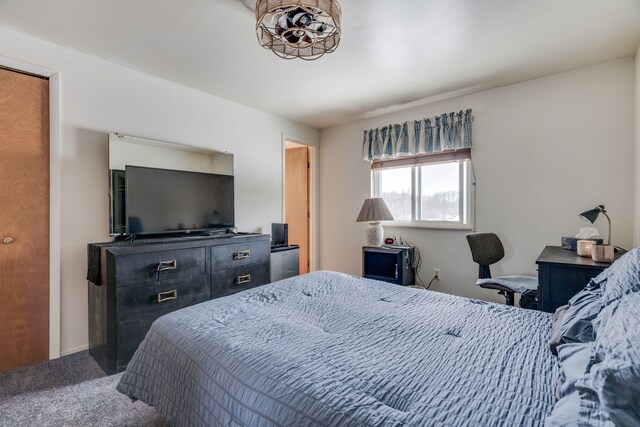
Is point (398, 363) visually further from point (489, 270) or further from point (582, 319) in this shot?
point (489, 270)

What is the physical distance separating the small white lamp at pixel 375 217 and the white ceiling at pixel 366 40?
1.35 metres

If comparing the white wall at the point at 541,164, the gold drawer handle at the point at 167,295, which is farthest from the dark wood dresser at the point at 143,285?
the white wall at the point at 541,164

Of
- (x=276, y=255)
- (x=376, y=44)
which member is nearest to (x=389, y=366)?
(x=376, y=44)

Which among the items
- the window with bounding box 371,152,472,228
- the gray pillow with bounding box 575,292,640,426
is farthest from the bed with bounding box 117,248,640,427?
the window with bounding box 371,152,472,228

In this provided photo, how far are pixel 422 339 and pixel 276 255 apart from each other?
2515 mm

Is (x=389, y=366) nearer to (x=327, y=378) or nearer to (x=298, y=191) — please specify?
(x=327, y=378)

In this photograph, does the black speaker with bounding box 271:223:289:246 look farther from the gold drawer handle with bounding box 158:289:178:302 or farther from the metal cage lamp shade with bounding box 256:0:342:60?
the metal cage lamp shade with bounding box 256:0:342:60

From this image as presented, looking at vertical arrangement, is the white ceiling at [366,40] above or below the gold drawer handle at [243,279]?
above

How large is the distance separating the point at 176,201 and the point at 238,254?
0.81 meters

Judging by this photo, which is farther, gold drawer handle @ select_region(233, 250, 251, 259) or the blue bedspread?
gold drawer handle @ select_region(233, 250, 251, 259)

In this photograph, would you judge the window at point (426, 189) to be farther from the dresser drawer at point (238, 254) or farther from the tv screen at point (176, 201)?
the tv screen at point (176, 201)

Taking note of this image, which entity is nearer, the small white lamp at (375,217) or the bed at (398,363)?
the bed at (398,363)

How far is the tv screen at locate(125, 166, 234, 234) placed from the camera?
8.64 ft

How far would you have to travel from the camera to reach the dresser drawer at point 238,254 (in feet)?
8.99
